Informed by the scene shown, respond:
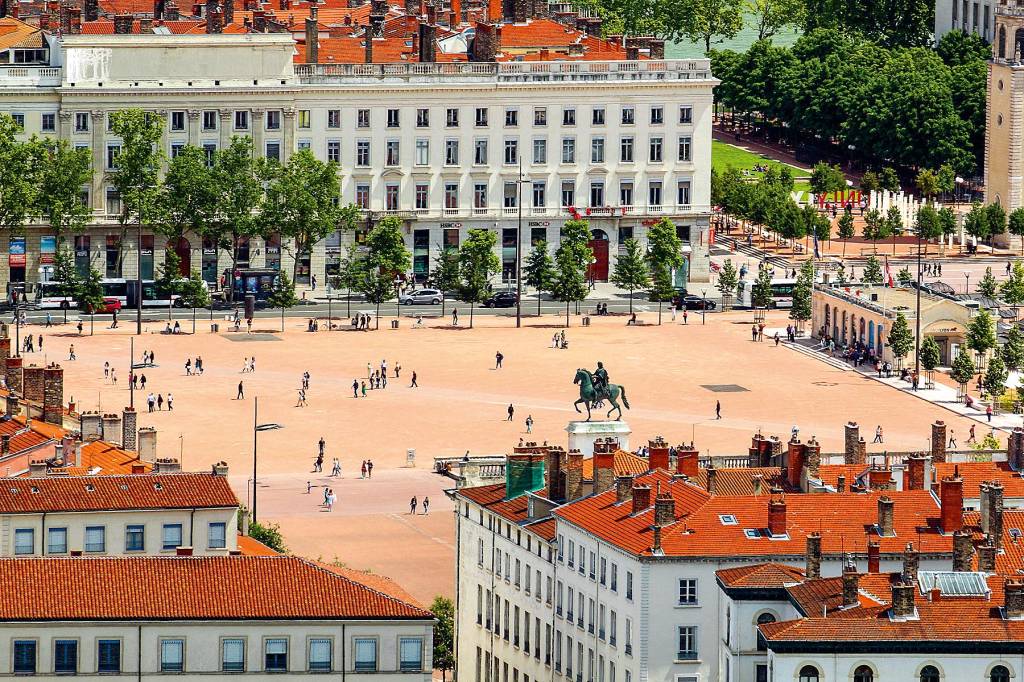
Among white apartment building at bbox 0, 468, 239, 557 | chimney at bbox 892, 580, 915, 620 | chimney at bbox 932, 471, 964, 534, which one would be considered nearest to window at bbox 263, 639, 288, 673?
white apartment building at bbox 0, 468, 239, 557

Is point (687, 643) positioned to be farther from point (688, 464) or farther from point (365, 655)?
point (688, 464)

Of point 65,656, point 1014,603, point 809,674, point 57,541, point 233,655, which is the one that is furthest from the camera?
point 57,541

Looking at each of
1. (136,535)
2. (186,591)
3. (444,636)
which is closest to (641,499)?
(444,636)

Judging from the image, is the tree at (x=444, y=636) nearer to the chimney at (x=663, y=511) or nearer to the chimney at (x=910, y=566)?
the chimney at (x=663, y=511)

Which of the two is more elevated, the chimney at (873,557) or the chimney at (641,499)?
the chimney at (641,499)

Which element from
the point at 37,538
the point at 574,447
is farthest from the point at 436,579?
the point at 37,538

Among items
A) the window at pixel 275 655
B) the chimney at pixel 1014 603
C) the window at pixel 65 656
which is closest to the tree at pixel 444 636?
the window at pixel 275 655

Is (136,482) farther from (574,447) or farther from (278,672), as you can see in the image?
(574,447)
